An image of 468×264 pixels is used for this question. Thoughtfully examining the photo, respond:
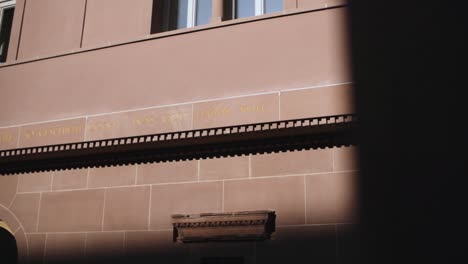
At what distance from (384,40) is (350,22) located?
0.59 metres

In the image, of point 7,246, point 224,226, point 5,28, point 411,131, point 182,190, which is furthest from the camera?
point 5,28

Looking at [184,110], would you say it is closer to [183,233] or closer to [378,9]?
[183,233]

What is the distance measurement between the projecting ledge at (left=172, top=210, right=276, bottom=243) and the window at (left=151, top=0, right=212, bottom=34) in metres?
3.82

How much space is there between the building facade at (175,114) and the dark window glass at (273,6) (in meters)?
0.09

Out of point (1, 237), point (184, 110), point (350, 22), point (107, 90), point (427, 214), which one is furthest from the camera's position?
point (1, 237)

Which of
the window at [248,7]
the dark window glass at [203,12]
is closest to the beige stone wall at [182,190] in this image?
the window at [248,7]

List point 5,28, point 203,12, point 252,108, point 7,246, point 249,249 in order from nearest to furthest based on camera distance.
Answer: point 249,249
point 252,108
point 203,12
point 7,246
point 5,28

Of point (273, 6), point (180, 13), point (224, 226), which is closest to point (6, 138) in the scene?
point (180, 13)

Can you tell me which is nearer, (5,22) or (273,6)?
(273,6)

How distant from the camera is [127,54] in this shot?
9.92m

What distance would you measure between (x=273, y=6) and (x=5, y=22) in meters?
6.42

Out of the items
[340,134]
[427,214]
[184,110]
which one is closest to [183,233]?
[184,110]

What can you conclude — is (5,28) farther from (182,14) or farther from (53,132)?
(182,14)

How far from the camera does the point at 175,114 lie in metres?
9.06
